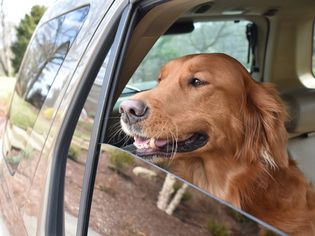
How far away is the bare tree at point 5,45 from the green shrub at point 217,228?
12.7 ft

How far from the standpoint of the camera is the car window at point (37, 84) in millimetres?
2033

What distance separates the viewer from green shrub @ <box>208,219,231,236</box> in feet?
3.84

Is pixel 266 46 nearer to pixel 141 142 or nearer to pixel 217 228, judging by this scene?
pixel 141 142

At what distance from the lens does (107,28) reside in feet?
5.63

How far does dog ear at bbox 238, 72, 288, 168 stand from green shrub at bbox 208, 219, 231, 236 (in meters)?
1.11

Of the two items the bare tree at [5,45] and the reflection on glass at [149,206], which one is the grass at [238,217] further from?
the bare tree at [5,45]

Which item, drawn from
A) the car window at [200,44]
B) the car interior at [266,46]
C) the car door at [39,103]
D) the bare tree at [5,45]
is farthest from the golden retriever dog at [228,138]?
the bare tree at [5,45]

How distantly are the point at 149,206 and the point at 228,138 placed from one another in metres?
0.97

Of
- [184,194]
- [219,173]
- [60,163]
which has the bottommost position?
[219,173]

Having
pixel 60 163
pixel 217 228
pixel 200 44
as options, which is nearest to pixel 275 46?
pixel 200 44

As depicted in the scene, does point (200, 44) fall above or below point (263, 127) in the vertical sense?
above

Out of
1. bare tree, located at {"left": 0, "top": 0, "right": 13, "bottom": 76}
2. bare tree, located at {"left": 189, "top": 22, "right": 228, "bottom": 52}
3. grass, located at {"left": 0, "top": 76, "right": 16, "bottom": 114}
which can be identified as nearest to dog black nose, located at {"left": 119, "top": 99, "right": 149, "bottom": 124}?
grass, located at {"left": 0, "top": 76, "right": 16, "bottom": 114}

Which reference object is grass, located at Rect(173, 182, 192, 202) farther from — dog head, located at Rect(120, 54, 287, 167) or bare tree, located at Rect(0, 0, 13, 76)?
bare tree, located at Rect(0, 0, 13, 76)

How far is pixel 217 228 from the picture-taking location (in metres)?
1.19
